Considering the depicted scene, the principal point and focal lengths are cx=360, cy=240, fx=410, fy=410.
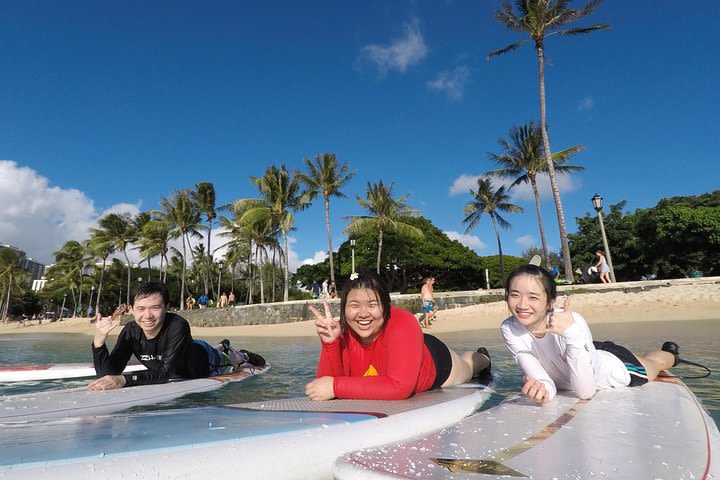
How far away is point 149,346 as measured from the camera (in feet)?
12.7

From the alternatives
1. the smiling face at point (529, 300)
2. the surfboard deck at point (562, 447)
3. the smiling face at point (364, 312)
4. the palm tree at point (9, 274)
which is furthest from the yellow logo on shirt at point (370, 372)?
the palm tree at point (9, 274)

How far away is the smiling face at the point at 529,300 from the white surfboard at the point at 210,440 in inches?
29.5

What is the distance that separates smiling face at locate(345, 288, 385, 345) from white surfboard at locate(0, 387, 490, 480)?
1.58ft

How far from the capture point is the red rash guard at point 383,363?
2.42m

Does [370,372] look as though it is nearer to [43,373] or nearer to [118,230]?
[43,373]

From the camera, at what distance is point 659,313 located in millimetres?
12352

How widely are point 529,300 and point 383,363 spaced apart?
1.00 metres

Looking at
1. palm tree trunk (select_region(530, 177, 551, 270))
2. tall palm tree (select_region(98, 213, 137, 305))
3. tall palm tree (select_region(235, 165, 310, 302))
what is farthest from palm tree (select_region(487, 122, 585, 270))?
tall palm tree (select_region(98, 213, 137, 305))

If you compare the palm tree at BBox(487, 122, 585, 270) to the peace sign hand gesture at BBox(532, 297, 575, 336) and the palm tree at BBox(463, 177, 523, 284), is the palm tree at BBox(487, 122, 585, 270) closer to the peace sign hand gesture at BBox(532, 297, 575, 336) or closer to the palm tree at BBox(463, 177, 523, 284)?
the palm tree at BBox(463, 177, 523, 284)

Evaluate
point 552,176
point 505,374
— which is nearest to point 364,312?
point 505,374

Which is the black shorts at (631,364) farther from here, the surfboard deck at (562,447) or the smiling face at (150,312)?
the smiling face at (150,312)

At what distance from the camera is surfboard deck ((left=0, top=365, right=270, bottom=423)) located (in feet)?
8.23

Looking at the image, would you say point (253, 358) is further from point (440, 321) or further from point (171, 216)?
point (171, 216)

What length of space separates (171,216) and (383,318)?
34130mm
